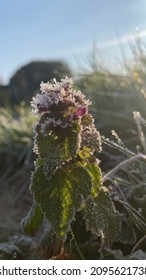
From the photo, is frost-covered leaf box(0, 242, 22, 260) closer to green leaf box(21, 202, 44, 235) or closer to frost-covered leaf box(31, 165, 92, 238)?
green leaf box(21, 202, 44, 235)

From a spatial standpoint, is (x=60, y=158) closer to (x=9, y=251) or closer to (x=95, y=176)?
(x=95, y=176)

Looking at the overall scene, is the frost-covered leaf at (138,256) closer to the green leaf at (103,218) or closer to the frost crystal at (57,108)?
the green leaf at (103,218)

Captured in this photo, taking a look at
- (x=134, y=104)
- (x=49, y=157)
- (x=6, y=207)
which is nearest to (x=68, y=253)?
(x=49, y=157)

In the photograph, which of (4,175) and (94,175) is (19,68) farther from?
(94,175)

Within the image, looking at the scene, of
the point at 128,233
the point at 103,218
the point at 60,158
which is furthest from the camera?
the point at 128,233

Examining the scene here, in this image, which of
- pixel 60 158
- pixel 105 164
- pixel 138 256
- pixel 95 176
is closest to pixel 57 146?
pixel 60 158

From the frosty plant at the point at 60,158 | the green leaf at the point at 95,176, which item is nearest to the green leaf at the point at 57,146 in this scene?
the frosty plant at the point at 60,158
